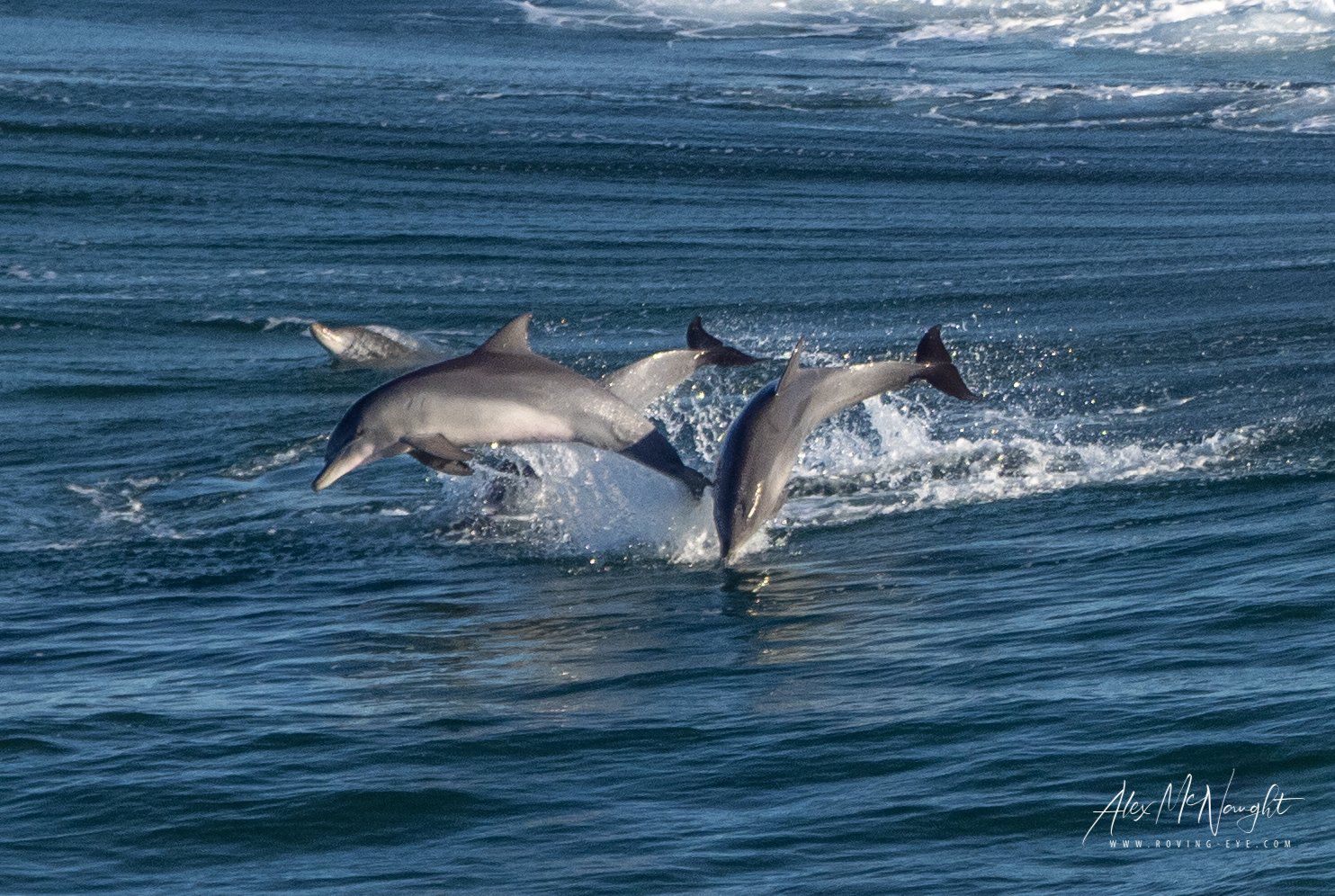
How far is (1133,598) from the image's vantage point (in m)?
11.1

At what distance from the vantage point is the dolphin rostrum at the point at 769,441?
40.0ft

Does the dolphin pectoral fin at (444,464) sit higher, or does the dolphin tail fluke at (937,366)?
the dolphin tail fluke at (937,366)

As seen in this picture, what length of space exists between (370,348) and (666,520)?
23.4ft

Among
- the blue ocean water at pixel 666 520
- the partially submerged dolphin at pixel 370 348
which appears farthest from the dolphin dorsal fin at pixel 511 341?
the partially submerged dolphin at pixel 370 348

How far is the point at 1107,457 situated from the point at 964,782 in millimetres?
6967

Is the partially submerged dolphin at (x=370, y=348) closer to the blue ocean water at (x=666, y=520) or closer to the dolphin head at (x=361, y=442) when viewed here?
the blue ocean water at (x=666, y=520)

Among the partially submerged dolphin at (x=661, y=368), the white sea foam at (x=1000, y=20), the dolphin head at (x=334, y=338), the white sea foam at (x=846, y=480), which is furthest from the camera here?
the white sea foam at (x=1000, y=20)

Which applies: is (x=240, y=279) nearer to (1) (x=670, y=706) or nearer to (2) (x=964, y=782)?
(1) (x=670, y=706)

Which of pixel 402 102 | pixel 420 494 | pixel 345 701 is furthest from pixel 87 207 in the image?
pixel 345 701

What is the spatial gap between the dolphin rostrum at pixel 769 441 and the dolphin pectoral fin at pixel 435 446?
5.24 feet
